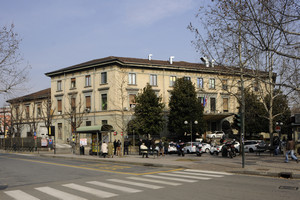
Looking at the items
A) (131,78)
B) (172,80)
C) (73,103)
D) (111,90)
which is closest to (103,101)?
(111,90)

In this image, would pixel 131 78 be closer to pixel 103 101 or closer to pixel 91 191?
pixel 103 101

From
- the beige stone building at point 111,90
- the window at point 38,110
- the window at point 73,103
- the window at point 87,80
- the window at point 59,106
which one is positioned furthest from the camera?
the window at point 38,110

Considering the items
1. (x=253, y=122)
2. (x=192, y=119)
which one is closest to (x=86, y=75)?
(x=192, y=119)

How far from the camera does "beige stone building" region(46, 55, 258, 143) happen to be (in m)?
51.3

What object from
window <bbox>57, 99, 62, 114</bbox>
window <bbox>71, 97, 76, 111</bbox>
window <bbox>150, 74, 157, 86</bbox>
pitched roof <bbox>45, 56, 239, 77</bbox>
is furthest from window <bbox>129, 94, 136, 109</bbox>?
window <bbox>57, 99, 62, 114</bbox>

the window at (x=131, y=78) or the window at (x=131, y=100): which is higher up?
the window at (x=131, y=78)

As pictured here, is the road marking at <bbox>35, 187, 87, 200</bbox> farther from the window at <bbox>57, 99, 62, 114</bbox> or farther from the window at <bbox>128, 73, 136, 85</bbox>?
the window at <bbox>57, 99, 62, 114</bbox>

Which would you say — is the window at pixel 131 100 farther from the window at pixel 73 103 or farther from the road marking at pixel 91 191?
the road marking at pixel 91 191

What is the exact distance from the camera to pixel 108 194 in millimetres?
10289

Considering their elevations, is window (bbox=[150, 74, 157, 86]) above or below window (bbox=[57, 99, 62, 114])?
above

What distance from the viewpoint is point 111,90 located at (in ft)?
168

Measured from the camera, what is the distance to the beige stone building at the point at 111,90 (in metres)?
51.3

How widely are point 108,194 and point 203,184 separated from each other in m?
3.82

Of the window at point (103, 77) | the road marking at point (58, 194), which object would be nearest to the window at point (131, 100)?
the window at point (103, 77)
